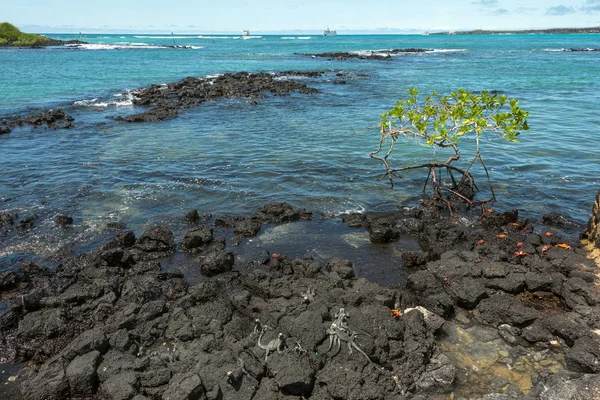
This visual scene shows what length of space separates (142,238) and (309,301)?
22.1 ft

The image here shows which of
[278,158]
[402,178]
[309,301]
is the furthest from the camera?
[278,158]

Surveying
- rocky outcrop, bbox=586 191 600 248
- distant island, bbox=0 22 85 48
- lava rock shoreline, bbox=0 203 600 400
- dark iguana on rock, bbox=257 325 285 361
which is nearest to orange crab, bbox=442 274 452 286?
lava rock shoreline, bbox=0 203 600 400

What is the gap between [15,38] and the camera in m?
131

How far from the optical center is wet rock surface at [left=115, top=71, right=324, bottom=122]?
3391cm

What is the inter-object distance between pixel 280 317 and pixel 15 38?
161632 millimetres

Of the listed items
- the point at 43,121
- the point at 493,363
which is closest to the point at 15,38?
the point at 43,121

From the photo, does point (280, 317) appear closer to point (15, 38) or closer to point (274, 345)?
point (274, 345)

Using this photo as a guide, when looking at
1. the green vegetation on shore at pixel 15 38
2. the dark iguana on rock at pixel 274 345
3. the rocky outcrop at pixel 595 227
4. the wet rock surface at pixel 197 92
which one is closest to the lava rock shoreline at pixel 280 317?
the dark iguana on rock at pixel 274 345

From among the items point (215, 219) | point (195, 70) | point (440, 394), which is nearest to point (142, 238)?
point (215, 219)

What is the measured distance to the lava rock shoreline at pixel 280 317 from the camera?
25.6 feet

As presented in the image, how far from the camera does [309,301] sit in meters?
9.80

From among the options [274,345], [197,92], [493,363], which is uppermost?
[197,92]

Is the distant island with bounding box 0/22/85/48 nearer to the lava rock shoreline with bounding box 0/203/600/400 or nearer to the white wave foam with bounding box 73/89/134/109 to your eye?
the white wave foam with bounding box 73/89/134/109

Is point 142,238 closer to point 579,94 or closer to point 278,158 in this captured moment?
point 278,158
